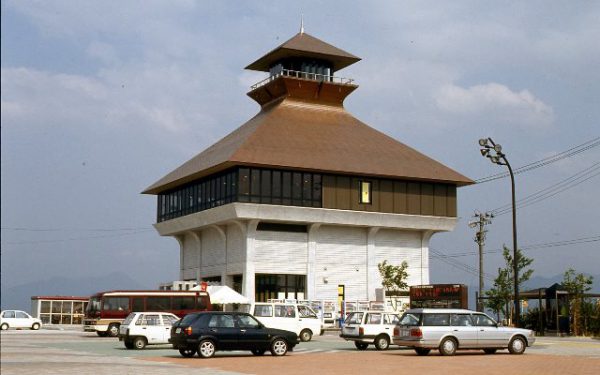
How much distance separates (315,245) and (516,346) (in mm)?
32259

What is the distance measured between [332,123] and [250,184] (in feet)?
41.6

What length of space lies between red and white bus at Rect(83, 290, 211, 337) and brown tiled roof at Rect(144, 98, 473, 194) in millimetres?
11824

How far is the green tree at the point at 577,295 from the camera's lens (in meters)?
46.2

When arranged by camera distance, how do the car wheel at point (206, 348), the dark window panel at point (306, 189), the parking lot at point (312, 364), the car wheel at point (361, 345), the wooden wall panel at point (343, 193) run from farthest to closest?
the wooden wall panel at point (343, 193)
the dark window panel at point (306, 189)
the car wheel at point (361, 345)
the car wheel at point (206, 348)
the parking lot at point (312, 364)

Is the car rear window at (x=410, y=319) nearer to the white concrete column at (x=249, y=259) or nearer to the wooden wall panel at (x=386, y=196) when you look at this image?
the white concrete column at (x=249, y=259)

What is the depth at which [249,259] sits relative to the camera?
189 feet

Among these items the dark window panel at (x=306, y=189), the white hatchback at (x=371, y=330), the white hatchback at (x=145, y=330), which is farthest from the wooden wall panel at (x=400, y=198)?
the white hatchback at (x=145, y=330)

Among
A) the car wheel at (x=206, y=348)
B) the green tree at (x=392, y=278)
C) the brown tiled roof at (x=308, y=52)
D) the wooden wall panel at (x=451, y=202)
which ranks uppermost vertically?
the brown tiled roof at (x=308, y=52)

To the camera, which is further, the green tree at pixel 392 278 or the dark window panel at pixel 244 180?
the green tree at pixel 392 278

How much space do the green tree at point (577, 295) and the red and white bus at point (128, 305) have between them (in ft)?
68.0

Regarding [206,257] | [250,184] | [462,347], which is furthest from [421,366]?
[206,257]

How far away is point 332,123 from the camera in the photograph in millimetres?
66812

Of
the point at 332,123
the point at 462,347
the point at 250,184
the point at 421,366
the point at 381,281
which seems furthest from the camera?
the point at 332,123

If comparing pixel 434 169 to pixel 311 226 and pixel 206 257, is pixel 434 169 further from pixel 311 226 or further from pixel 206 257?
pixel 206 257
